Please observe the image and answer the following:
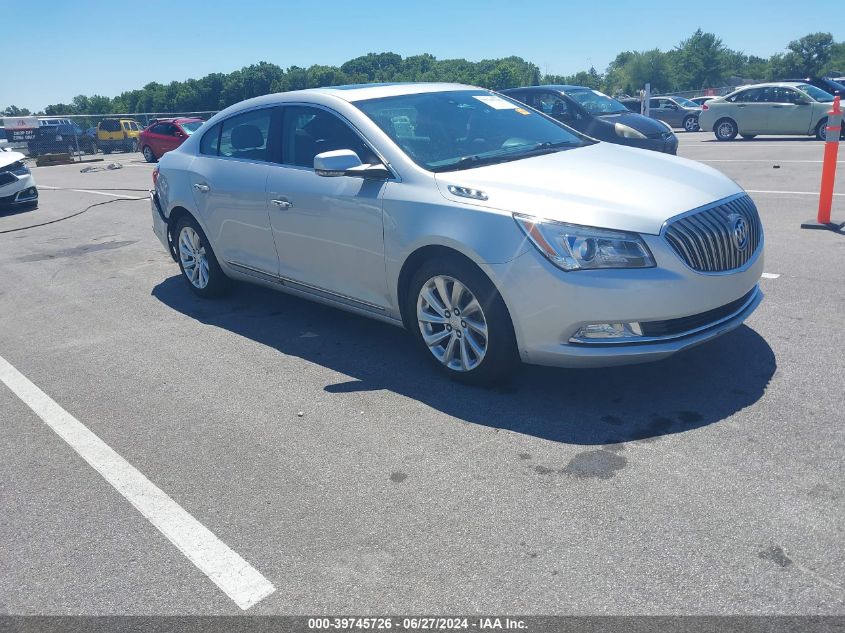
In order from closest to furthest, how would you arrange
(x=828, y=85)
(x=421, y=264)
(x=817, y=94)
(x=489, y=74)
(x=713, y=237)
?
(x=713, y=237) < (x=421, y=264) < (x=817, y=94) < (x=828, y=85) < (x=489, y=74)

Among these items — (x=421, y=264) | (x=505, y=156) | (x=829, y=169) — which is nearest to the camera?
(x=421, y=264)

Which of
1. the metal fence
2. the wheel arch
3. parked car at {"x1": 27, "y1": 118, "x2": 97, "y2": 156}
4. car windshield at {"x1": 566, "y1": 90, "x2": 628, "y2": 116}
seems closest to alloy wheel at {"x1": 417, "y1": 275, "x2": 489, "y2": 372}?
the wheel arch

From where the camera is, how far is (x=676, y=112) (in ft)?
100

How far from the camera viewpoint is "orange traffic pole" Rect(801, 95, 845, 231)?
7.54 metres

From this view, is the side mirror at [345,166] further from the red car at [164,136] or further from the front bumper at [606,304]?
the red car at [164,136]

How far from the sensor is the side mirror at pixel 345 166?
4.64 metres

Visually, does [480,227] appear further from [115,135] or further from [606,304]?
[115,135]

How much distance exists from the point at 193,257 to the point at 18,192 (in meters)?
8.77

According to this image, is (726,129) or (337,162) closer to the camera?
(337,162)

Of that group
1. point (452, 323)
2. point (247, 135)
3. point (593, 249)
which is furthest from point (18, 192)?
point (593, 249)

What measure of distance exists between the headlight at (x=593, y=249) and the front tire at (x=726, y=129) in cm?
2036

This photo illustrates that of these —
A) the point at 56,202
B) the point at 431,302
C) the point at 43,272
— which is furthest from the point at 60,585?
the point at 56,202

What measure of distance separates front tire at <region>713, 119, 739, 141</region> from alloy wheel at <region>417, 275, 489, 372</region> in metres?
20.2

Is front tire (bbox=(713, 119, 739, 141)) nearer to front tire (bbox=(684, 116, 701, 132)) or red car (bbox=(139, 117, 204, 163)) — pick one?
front tire (bbox=(684, 116, 701, 132))
